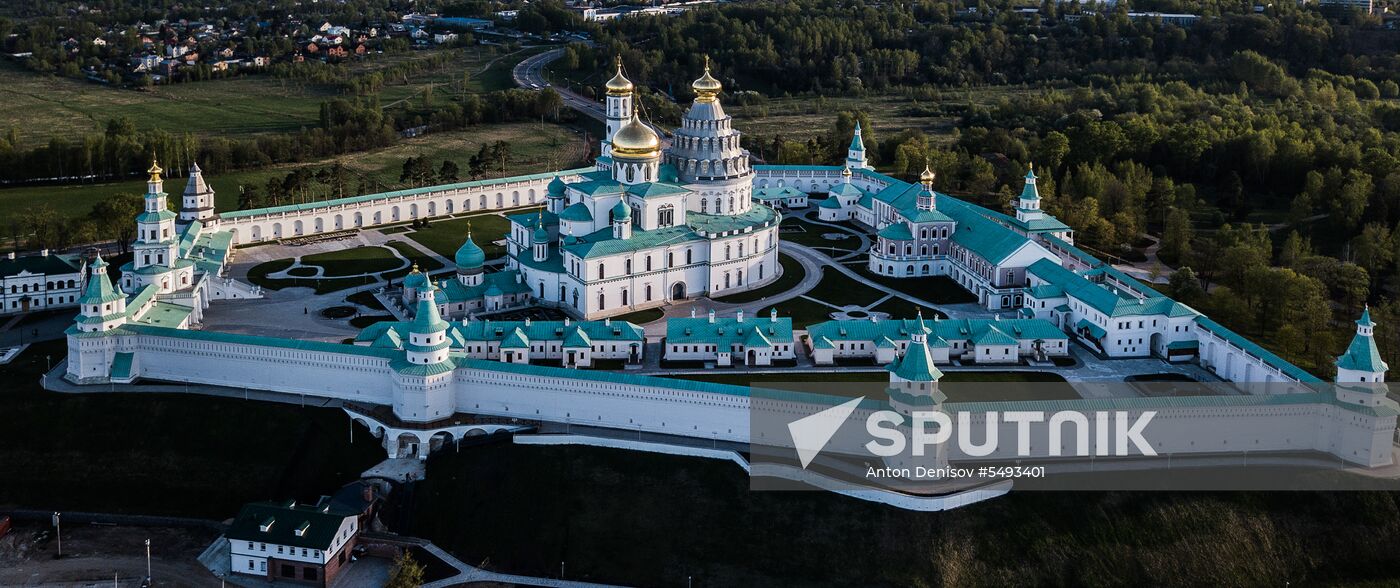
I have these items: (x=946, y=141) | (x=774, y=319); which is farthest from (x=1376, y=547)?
(x=946, y=141)

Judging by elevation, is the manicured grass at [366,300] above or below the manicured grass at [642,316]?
above

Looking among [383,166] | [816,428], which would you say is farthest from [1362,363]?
[383,166]

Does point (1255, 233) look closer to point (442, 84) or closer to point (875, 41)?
point (875, 41)

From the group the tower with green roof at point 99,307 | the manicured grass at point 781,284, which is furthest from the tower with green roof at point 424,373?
the manicured grass at point 781,284

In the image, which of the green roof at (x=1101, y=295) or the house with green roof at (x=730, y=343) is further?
the green roof at (x=1101, y=295)

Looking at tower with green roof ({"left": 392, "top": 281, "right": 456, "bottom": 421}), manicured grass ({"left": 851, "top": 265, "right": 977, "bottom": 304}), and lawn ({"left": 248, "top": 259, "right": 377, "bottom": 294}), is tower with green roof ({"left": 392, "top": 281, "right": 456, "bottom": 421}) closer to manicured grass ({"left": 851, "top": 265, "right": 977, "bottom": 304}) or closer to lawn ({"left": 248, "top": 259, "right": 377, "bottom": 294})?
lawn ({"left": 248, "top": 259, "right": 377, "bottom": 294})

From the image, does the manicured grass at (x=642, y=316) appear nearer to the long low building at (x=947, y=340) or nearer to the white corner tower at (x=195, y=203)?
the long low building at (x=947, y=340)

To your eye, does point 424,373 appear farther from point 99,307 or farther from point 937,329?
point 937,329
